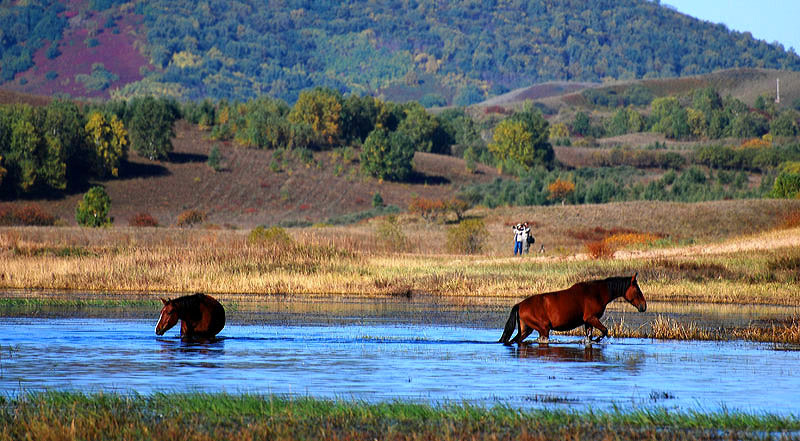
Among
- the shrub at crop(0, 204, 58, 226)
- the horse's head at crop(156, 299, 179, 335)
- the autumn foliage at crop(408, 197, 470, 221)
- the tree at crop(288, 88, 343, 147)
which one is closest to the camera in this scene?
the horse's head at crop(156, 299, 179, 335)

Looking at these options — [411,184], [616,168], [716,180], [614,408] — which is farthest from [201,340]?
[616,168]

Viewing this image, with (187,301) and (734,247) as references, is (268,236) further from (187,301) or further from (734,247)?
(187,301)

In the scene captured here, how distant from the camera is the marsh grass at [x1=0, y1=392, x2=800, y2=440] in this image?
11172 mm

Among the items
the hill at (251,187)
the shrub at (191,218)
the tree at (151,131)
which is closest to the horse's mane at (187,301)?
the shrub at (191,218)

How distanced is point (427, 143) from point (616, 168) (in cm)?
1982

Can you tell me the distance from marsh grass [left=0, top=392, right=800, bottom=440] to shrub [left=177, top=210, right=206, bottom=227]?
2631 inches

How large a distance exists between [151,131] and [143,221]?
28.2 meters

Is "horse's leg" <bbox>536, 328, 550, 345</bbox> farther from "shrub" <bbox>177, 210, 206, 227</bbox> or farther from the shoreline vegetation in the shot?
"shrub" <bbox>177, 210, 206, 227</bbox>

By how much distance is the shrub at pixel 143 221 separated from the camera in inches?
2953

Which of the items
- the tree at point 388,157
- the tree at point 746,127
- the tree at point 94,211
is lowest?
the tree at point 94,211

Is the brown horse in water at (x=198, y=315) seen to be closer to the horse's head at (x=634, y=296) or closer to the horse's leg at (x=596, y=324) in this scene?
the horse's leg at (x=596, y=324)

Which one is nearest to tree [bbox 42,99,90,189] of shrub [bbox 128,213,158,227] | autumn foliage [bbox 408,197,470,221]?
shrub [bbox 128,213,158,227]

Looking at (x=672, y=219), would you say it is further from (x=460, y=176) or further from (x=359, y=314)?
(x=359, y=314)

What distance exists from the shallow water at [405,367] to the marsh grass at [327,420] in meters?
0.96
